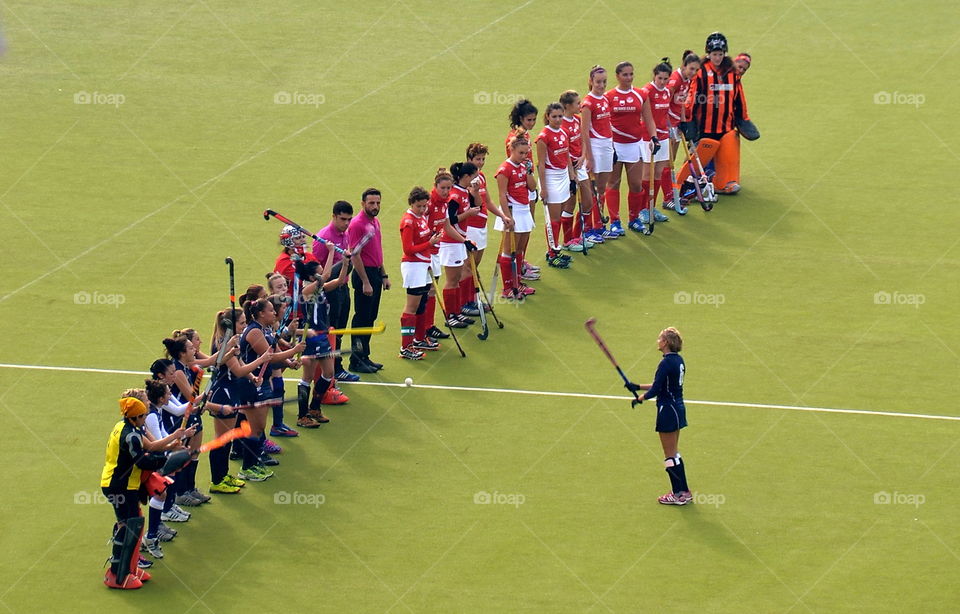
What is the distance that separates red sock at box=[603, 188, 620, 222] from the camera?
21547mm

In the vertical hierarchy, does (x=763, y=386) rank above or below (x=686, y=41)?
below

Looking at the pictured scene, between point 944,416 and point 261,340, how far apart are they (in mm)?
7656

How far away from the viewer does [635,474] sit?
50.0 ft

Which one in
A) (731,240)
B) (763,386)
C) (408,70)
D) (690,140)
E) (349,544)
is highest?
(408,70)

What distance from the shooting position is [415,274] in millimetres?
17641

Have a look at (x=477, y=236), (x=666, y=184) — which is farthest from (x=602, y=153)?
(x=477, y=236)

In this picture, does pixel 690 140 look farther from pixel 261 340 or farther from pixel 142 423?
pixel 142 423

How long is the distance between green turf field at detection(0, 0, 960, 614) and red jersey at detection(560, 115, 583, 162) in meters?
1.55

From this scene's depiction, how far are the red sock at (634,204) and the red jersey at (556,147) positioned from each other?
6.46 feet

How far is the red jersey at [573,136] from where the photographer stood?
2022cm

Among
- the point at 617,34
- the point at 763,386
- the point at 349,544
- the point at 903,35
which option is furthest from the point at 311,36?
the point at 349,544

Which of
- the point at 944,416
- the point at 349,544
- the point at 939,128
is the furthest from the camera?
the point at 939,128

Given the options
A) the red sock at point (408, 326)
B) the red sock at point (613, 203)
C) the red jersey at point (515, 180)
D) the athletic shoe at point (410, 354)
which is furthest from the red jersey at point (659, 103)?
the athletic shoe at point (410, 354)

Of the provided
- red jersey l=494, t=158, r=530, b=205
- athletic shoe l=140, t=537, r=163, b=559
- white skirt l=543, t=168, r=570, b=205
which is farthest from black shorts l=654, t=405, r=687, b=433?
white skirt l=543, t=168, r=570, b=205
